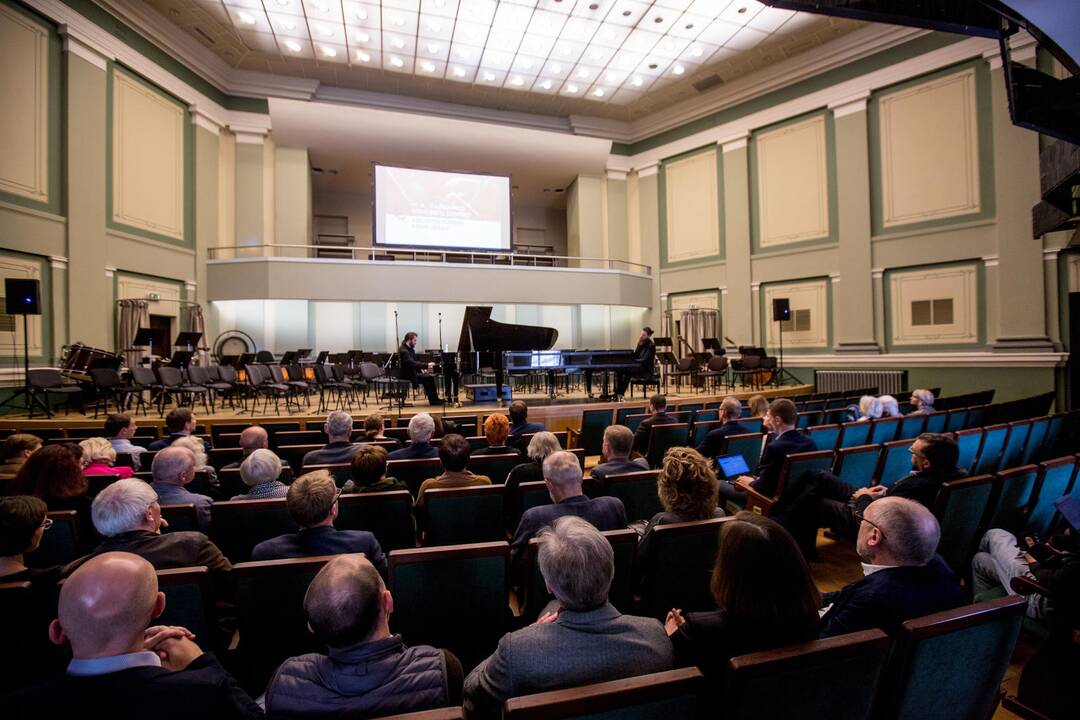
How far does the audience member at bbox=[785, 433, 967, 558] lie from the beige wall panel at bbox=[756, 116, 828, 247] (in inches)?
408

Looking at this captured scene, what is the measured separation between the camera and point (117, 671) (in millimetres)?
1072

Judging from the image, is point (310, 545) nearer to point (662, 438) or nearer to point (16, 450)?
point (16, 450)

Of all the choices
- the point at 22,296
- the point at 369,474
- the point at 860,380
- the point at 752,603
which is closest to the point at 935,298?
the point at 860,380

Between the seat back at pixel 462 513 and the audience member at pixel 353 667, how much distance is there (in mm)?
1375

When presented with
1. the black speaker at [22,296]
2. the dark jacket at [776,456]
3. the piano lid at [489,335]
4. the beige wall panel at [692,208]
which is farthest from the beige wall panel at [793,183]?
the black speaker at [22,296]

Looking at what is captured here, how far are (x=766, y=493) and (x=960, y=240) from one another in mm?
9310

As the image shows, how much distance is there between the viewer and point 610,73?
13.3 meters

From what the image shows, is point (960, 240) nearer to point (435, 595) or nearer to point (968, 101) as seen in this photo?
point (968, 101)

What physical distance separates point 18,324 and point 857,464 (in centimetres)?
1055

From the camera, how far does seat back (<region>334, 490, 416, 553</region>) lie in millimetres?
2537

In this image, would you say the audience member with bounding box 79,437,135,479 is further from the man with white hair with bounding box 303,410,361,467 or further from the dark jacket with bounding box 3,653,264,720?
the dark jacket with bounding box 3,653,264,720

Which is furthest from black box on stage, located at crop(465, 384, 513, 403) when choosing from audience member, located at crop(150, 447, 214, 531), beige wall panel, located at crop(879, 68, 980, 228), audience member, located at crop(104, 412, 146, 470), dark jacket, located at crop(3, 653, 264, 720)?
beige wall panel, located at crop(879, 68, 980, 228)

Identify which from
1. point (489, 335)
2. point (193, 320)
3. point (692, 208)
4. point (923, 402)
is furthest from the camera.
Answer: point (692, 208)

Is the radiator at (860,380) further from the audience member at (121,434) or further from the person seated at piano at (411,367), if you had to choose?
the audience member at (121,434)
